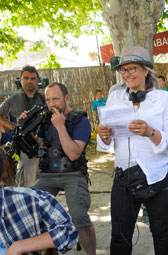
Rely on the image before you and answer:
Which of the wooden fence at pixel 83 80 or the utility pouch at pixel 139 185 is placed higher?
the wooden fence at pixel 83 80

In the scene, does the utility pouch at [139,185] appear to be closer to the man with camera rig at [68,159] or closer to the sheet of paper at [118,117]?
the sheet of paper at [118,117]

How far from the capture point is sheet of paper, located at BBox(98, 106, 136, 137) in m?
2.23

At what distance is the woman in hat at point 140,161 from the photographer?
2.38 meters

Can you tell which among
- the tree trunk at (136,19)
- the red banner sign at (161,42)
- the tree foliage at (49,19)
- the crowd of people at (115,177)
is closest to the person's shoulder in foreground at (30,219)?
the crowd of people at (115,177)

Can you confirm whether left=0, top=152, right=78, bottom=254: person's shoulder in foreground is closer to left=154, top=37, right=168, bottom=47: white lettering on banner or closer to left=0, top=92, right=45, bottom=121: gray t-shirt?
left=0, top=92, right=45, bottom=121: gray t-shirt

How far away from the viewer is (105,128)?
2.41m

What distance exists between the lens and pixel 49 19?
1181cm

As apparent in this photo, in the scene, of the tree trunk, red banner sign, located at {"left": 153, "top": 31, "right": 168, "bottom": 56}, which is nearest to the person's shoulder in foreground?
the tree trunk

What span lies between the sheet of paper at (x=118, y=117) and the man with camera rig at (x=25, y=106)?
233 cm

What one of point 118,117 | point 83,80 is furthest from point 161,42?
point 118,117

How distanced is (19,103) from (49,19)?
805 cm

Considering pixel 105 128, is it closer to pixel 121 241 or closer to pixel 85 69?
pixel 121 241

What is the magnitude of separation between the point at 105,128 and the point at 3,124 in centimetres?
264

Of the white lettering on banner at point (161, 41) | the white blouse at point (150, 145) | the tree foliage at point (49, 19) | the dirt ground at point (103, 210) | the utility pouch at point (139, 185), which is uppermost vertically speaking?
the tree foliage at point (49, 19)
